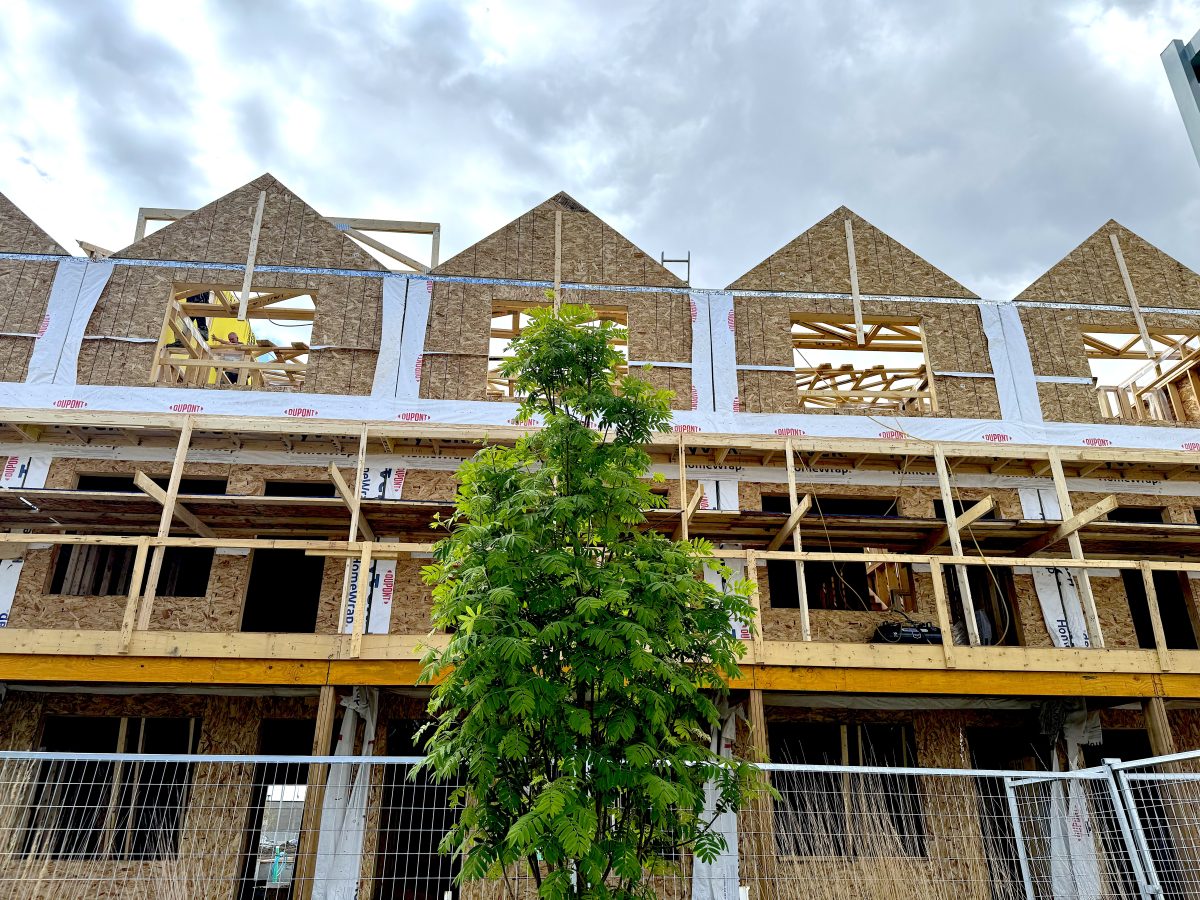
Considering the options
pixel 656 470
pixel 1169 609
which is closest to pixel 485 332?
pixel 656 470

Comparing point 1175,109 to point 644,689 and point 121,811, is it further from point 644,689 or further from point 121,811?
point 121,811

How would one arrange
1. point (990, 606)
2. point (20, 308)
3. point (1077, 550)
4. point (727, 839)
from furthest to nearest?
point (990, 606), point (20, 308), point (1077, 550), point (727, 839)

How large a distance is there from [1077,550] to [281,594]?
1261 cm

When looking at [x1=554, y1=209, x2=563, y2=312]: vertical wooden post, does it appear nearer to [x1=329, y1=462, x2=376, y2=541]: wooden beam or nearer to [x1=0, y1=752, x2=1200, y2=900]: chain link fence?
[x1=329, y1=462, x2=376, y2=541]: wooden beam

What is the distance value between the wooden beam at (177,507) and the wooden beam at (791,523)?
8.69 m

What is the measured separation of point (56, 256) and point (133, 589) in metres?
7.93

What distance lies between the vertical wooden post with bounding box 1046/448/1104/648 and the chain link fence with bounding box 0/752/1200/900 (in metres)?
1.88

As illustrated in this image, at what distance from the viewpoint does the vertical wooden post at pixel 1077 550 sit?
11165 mm

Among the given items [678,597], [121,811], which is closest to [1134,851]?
[678,597]

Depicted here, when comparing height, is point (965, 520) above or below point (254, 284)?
below

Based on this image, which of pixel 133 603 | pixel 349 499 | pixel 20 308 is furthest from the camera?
pixel 20 308

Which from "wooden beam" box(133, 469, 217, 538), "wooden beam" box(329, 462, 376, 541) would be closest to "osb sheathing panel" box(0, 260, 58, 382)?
"wooden beam" box(133, 469, 217, 538)

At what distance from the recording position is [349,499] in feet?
37.8

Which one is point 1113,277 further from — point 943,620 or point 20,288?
point 20,288
